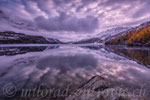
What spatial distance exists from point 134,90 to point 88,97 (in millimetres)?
5131

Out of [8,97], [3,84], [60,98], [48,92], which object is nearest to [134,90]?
[60,98]

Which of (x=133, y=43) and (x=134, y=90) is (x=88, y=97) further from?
(x=133, y=43)

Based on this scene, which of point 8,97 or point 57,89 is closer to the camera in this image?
point 8,97

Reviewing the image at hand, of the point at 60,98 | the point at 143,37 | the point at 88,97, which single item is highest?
the point at 143,37

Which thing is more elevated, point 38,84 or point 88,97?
point 88,97

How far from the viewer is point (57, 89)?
6680 millimetres

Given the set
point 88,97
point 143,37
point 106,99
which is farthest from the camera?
point 143,37

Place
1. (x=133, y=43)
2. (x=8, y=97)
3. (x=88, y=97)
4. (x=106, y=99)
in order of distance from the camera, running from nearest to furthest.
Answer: (x=106, y=99), (x=88, y=97), (x=8, y=97), (x=133, y=43)

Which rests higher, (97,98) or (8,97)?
(97,98)

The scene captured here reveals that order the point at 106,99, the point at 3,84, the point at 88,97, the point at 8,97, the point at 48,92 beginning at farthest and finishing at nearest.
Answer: the point at 3,84, the point at 48,92, the point at 8,97, the point at 88,97, the point at 106,99

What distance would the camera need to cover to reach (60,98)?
18.7 feet

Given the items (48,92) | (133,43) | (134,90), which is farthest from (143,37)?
(48,92)

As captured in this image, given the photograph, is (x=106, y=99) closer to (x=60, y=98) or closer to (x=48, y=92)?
(x=60, y=98)

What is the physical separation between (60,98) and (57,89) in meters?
1.12
